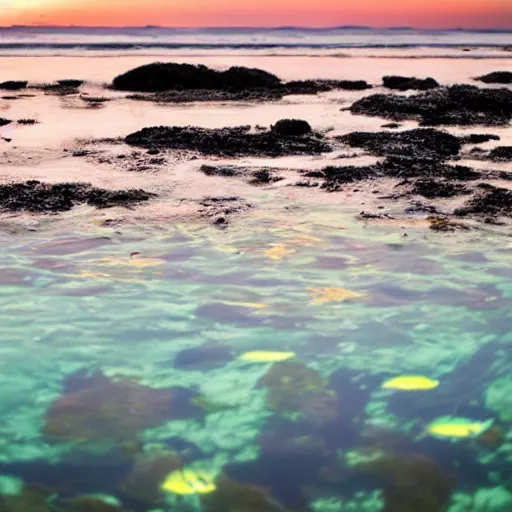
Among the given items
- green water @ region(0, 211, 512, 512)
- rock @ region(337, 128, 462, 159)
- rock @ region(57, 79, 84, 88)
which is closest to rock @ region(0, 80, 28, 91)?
rock @ region(57, 79, 84, 88)

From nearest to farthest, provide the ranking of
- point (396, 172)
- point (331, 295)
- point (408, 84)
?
point (331, 295), point (396, 172), point (408, 84)

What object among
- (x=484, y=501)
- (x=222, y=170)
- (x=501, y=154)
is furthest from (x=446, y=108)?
Answer: (x=484, y=501)

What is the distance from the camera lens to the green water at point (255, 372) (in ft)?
7.34

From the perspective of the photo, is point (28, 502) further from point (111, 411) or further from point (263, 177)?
point (263, 177)

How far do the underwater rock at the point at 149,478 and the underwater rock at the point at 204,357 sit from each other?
2.05 feet

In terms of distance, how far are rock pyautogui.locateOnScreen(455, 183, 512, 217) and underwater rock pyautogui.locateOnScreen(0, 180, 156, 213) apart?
2.64 m

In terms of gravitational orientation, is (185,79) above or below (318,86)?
above

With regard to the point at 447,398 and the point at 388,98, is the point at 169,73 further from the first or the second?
the point at 447,398

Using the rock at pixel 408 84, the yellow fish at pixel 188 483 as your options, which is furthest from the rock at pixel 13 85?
the yellow fish at pixel 188 483

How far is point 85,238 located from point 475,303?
259 cm

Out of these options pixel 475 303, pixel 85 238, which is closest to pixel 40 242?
pixel 85 238

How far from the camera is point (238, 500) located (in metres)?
2.16

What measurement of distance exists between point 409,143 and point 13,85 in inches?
398

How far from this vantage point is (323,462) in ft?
7.64
